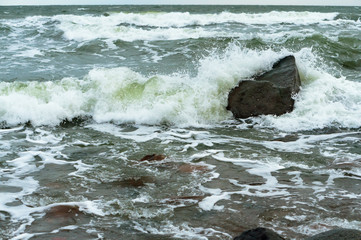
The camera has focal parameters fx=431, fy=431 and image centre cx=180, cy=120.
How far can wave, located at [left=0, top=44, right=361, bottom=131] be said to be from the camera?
293 inches

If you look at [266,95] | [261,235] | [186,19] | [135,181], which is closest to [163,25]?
[186,19]

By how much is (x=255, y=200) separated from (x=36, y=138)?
3.96 meters

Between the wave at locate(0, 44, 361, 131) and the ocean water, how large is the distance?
3 cm

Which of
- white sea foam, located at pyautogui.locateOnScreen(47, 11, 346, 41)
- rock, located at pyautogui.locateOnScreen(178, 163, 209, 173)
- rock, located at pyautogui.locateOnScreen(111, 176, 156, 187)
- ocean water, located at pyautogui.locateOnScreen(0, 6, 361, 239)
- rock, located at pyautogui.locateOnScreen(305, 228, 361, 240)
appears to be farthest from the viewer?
white sea foam, located at pyautogui.locateOnScreen(47, 11, 346, 41)

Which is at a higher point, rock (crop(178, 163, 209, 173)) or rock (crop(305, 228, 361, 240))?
rock (crop(305, 228, 361, 240))

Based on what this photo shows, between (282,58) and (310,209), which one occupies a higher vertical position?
(282,58)

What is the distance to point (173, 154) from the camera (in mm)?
5637

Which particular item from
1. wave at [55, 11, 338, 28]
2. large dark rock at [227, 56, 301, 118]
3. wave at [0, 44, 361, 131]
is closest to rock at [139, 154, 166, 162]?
wave at [0, 44, 361, 131]

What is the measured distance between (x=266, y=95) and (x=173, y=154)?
2.58 m

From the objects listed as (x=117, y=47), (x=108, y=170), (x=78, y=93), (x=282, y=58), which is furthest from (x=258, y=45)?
(x=108, y=170)

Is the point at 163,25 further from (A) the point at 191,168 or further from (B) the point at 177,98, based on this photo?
(A) the point at 191,168

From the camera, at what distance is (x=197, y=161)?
5.36m

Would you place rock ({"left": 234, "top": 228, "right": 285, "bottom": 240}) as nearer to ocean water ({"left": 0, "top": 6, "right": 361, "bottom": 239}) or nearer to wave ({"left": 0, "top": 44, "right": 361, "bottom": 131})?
ocean water ({"left": 0, "top": 6, "right": 361, "bottom": 239})

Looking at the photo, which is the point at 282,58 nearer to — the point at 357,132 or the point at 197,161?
the point at 357,132
